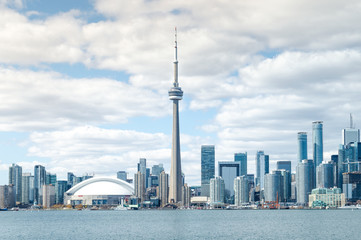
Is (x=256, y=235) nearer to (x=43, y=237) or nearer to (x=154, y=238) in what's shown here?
(x=154, y=238)

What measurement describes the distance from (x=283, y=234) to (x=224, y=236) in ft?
46.9

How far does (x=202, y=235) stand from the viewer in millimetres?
129625

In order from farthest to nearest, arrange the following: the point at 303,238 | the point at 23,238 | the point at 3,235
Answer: the point at 3,235 < the point at 23,238 < the point at 303,238

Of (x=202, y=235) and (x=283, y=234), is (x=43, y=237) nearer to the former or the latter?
(x=202, y=235)

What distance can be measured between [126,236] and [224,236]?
71.1 ft

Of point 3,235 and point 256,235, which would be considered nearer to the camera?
point 256,235

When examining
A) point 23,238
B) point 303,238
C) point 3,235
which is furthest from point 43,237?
point 303,238

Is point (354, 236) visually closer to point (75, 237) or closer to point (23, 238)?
point (75, 237)

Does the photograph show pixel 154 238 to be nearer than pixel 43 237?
Yes

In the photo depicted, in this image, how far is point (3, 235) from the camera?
144 m

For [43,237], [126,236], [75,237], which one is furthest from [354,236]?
[43,237]

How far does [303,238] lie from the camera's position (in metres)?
122

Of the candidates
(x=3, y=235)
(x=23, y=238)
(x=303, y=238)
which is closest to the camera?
(x=303, y=238)

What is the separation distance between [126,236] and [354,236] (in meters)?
49.5
